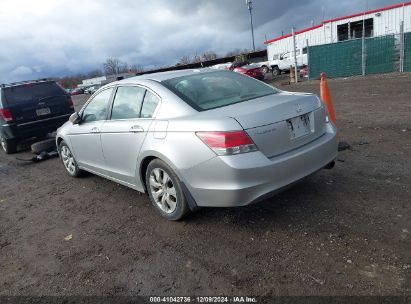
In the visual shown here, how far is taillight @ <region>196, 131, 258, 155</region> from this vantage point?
3094 millimetres

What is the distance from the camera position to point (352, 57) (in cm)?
1786

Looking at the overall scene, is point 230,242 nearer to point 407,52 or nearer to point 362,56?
point 407,52

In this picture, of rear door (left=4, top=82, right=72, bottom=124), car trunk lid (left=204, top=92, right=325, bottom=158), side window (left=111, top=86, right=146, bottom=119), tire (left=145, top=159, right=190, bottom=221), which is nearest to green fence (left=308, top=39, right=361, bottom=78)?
rear door (left=4, top=82, right=72, bottom=124)

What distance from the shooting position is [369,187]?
4.19m

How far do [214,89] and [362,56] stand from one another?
16045 millimetres

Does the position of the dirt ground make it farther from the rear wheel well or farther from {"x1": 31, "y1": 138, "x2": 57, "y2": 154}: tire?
{"x1": 31, "y1": 138, "x2": 57, "y2": 154}: tire

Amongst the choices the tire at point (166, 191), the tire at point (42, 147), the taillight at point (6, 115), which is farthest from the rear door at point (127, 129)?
the taillight at point (6, 115)

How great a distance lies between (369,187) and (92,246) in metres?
3.26

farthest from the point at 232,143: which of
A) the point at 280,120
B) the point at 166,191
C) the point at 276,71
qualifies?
the point at 276,71

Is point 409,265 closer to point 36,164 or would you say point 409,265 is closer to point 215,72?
point 215,72

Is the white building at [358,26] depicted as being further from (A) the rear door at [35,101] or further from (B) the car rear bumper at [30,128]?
(B) the car rear bumper at [30,128]

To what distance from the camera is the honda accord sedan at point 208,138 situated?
3.13 meters

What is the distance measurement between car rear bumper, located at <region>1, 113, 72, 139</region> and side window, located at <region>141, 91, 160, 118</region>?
19.6 feet

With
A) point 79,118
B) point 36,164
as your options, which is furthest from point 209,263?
point 36,164
